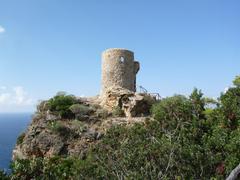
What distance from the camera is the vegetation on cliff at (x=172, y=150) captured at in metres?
14.1

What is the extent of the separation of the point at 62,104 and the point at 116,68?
597cm

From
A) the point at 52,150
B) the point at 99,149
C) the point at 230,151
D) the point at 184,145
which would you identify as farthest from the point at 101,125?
the point at 230,151

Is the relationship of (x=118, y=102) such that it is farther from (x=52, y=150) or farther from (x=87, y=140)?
(x=52, y=150)

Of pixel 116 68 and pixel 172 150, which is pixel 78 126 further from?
pixel 172 150

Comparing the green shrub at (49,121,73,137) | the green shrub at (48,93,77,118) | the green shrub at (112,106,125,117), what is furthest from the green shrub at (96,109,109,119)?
the green shrub at (49,121,73,137)

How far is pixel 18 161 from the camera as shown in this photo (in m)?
13.6

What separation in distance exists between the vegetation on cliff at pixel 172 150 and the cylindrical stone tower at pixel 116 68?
14629 millimetres

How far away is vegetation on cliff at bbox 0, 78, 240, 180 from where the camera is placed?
14102 mm

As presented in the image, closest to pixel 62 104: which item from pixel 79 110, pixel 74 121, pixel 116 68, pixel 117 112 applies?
pixel 79 110

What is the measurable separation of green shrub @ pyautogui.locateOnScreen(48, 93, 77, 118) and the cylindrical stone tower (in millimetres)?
3383

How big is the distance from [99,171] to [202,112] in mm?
6283

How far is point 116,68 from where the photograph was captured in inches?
1308

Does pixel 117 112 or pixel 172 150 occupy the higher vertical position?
pixel 117 112

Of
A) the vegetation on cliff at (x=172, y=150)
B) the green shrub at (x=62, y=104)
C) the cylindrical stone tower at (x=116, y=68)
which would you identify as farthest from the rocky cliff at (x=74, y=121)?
the vegetation on cliff at (x=172, y=150)
